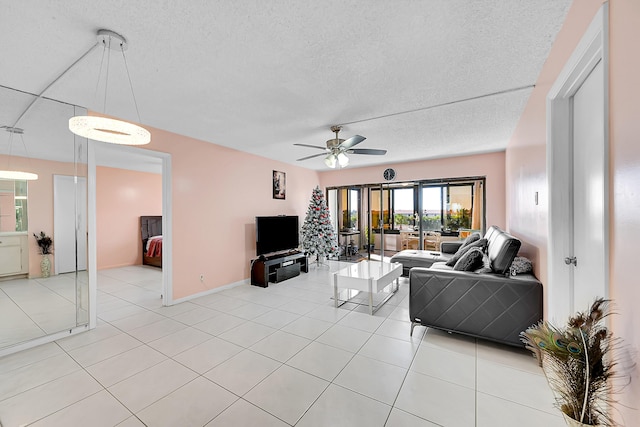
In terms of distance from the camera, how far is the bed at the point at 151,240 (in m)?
6.29

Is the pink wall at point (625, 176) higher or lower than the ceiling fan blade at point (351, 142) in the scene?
lower

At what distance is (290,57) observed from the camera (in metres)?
2.02

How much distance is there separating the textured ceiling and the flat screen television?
218 centimetres

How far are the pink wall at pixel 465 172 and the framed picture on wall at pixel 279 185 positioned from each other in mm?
2222

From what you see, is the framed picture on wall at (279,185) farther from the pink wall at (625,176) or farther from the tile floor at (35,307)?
the pink wall at (625,176)

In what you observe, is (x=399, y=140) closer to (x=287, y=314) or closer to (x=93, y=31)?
(x=287, y=314)

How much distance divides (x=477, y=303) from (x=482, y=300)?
0.18 ft

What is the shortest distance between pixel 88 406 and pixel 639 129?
11.3 ft

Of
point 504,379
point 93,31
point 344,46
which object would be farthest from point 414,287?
point 93,31

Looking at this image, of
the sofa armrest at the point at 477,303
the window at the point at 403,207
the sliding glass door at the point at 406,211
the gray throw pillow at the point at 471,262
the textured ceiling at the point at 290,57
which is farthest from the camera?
the window at the point at 403,207

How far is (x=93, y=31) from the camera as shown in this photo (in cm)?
173

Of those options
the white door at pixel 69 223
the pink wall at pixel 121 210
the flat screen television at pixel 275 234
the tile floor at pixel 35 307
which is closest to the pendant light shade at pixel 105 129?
the white door at pixel 69 223

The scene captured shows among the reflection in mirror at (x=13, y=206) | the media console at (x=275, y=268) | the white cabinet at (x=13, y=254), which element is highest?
the reflection in mirror at (x=13, y=206)

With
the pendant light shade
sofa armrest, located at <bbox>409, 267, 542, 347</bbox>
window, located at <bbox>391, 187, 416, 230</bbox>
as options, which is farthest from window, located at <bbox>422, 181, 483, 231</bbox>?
the pendant light shade
